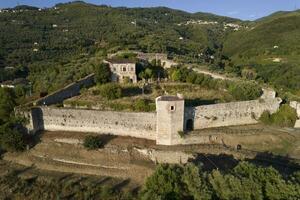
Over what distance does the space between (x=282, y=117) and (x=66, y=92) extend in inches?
651

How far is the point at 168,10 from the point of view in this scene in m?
141

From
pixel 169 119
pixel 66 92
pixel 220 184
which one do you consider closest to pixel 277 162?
pixel 220 184

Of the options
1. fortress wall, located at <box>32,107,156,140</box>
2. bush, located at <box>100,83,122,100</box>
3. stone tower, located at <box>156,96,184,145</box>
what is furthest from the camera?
bush, located at <box>100,83,122,100</box>

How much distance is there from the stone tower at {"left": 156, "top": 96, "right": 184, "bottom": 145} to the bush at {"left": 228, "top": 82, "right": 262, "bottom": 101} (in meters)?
7.24

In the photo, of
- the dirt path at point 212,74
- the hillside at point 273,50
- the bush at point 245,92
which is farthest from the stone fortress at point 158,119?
the hillside at point 273,50

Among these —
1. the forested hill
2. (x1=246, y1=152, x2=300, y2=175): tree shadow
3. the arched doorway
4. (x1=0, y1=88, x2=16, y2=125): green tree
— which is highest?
the forested hill

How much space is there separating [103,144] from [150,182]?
7294 mm

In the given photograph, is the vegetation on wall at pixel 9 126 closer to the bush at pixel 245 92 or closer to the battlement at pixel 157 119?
the battlement at pixel 157 119

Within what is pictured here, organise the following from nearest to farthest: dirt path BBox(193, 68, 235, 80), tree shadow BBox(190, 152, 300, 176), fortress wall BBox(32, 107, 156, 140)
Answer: tree shadow BBox(190, 152, 300, 176)
fortress wall BBox(32, 107, 156, 140)
dirt path BBox(193, 68, 235, 80)

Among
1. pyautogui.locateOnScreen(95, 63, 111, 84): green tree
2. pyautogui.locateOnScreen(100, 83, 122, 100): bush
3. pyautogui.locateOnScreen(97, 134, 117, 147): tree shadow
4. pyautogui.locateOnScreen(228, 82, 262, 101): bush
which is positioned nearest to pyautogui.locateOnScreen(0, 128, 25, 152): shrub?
pyautogui.locateOnScreen(97, 134, 117, 147): tree shadow

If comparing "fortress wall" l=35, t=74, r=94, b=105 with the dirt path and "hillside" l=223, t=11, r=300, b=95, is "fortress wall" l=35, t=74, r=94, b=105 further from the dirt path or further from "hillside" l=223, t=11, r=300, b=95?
"hillside" l=223, t=11, r=300, b=95

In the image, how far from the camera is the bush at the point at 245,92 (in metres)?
30.9

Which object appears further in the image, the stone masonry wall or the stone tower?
the stone masonry wall

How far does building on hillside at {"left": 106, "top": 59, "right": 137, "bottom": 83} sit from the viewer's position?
37.9 m
